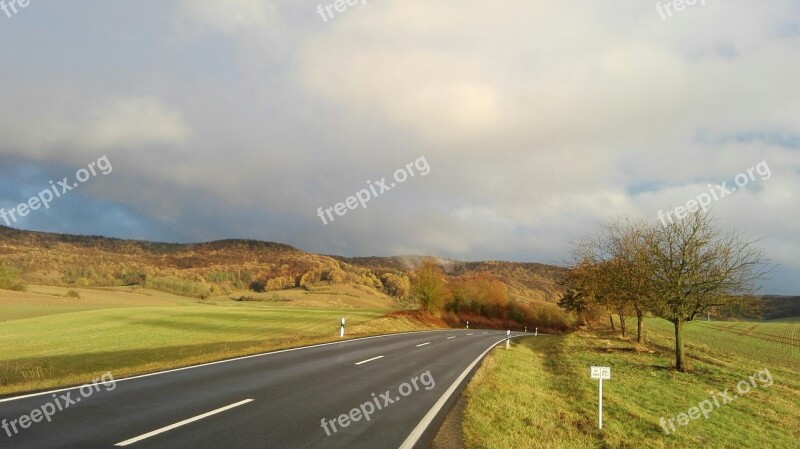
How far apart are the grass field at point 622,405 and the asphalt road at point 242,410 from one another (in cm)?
127

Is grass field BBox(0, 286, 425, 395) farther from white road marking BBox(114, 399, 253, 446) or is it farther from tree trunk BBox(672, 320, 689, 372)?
tree trunk BBox(672, 320, 689, 372)

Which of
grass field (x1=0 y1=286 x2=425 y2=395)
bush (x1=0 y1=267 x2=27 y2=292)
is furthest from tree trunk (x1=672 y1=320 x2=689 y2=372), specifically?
bush (x1=0 y1=267 x2=27 y2=292)

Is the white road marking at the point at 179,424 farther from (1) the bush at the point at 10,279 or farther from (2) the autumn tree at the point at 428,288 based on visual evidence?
(1) the bush at the point at 10,279

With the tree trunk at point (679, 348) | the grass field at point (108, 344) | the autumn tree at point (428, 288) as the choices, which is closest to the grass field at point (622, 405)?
the tree trunk at point (679, 348)

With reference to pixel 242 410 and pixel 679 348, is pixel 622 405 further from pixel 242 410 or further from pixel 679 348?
pixel 679 348

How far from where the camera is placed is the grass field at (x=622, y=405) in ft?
27.3

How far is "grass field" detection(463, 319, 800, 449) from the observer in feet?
27.3

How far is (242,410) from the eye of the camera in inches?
325

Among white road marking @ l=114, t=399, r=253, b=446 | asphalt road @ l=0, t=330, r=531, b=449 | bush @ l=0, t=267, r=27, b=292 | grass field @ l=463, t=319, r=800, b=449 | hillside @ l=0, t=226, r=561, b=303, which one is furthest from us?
hillside @ l=0, t=226, r=561, b=303

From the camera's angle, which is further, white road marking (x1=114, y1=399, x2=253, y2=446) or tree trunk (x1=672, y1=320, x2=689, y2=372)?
tree trunk (x1=672, y1=320, x2=689, y2=372)

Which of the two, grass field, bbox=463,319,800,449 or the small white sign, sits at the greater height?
the small white sign

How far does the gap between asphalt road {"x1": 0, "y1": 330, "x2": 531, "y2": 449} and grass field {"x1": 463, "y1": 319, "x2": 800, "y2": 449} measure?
127 cm

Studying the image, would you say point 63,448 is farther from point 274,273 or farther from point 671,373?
point 274,273

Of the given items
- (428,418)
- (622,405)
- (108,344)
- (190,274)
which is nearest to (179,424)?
(428,418)
